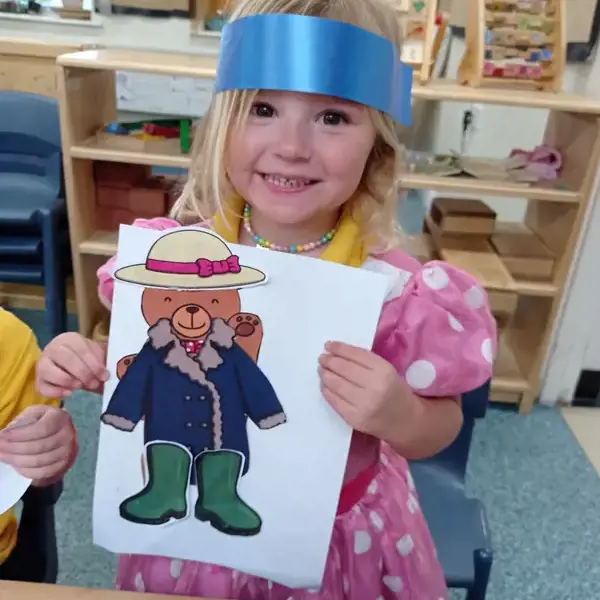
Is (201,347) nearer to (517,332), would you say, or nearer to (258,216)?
(258,216)

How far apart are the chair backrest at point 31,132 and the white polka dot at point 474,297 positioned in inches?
63.9

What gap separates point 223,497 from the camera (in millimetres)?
582

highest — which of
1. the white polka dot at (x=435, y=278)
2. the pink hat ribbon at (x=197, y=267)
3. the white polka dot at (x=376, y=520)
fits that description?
the pink hat ribbon at (x=197, y=267)

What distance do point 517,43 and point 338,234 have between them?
1.32 meters

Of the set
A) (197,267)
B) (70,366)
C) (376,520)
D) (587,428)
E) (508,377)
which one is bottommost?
(587,428)

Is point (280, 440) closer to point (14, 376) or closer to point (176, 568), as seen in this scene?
point (176, 568)

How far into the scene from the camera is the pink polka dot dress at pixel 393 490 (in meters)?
0.65

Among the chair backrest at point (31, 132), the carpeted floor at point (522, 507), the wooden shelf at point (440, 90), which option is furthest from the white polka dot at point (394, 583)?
the chair backrest at point (31, 132)

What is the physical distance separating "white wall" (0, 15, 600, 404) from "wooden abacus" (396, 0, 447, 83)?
468mm

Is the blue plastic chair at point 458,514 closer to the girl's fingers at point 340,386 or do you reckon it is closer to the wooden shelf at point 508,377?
the girl's fingers at point 340,386

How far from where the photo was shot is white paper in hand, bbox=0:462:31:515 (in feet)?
1.89

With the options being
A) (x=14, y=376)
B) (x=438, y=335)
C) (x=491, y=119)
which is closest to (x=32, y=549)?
(x=14, y=376)

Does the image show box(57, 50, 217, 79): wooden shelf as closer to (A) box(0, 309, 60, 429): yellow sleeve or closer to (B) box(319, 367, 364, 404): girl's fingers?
(A) box(0, 309, 60, 429): yellow sleeve

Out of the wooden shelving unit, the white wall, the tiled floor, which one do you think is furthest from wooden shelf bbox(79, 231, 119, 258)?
the tiled floor
